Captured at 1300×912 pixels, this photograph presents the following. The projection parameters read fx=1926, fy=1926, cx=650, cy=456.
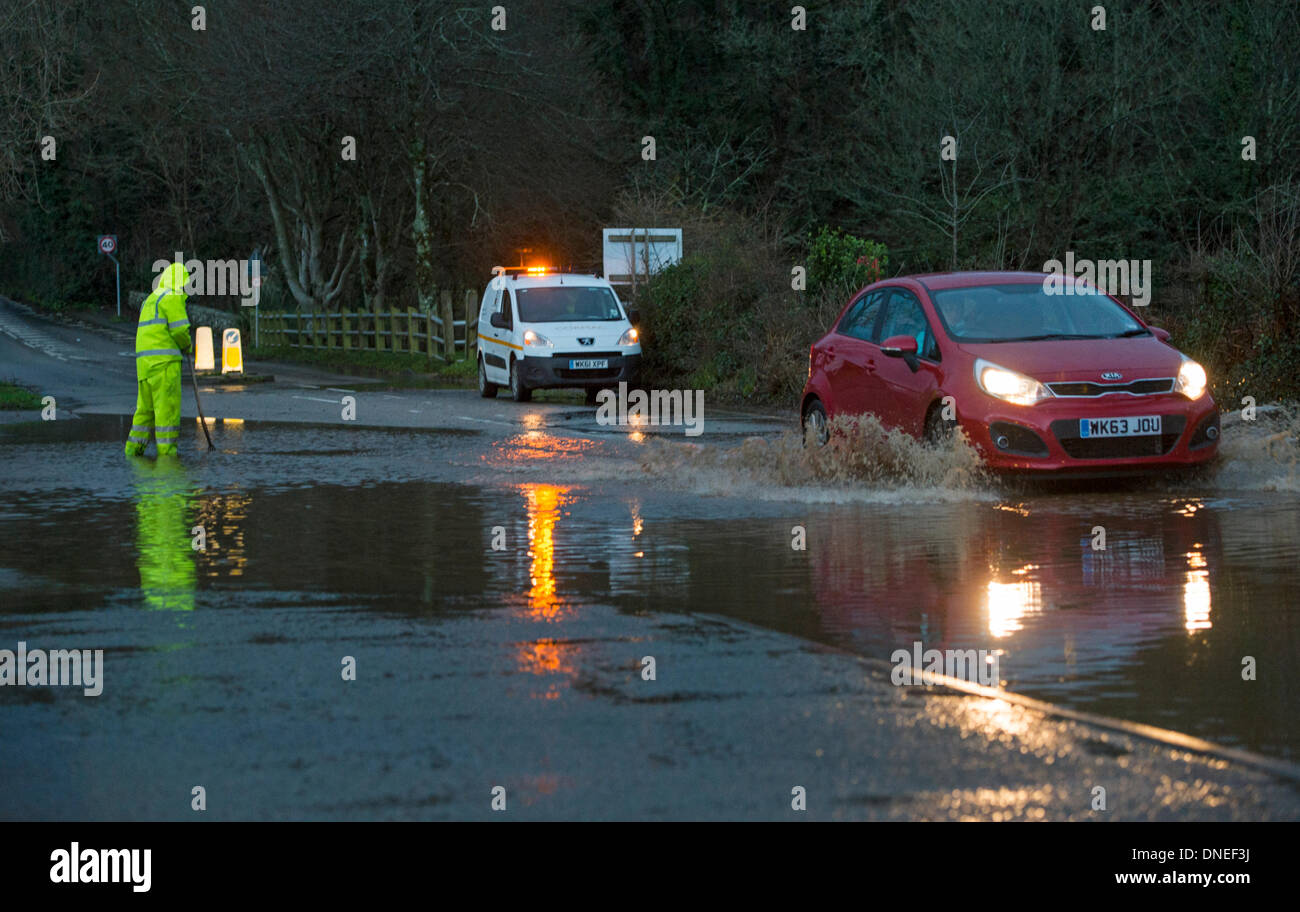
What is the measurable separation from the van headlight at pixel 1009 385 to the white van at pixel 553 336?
1442 cm

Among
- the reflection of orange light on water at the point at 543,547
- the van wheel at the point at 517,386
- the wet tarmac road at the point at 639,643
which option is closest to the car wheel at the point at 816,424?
the wet tarmac road at the point at 639,643

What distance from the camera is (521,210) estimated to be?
50.3 meters

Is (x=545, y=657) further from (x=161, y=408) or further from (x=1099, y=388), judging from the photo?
(x=161, y=408)

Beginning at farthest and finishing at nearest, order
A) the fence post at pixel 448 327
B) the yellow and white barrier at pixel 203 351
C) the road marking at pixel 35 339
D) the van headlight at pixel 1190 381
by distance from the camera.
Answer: the road marking at pixel 35 339 < the fence post at pixel 448 327 < the yellow and white barrier at pixel 203 351 < the van headlight at pixel 1190 381

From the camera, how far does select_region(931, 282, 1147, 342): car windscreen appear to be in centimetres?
1477

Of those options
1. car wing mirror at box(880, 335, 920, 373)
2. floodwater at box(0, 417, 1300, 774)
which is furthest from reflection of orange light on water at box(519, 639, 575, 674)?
car wing mirror at box(880, 335, 920, 373)

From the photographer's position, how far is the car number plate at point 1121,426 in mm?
13672

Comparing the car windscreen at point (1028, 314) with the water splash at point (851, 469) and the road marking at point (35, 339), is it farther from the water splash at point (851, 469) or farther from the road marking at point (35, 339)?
the road marking at point (35, 339)

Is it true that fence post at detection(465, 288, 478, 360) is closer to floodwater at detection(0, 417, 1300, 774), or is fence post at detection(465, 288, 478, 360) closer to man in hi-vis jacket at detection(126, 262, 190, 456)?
man in hi-vis jacket at detection(126, 262, 190, 456)

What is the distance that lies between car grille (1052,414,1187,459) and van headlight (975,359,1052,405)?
26 cm

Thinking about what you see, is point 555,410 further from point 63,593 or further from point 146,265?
point 146,265

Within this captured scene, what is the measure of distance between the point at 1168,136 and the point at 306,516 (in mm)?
29636

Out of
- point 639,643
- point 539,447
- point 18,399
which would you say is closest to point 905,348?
point 539,447
